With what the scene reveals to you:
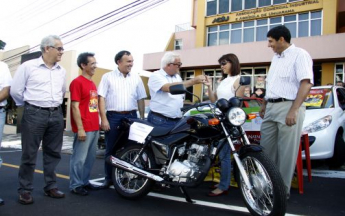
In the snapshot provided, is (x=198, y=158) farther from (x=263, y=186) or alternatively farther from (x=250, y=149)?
(x=263, y=186)

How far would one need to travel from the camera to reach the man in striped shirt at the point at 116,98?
4617 millimetres

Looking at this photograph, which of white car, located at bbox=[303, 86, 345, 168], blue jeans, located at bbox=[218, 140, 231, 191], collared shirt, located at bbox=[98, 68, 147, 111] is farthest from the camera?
white car, located at bbox=[303, 86, 345, 168]

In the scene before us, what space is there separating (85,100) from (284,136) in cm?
265

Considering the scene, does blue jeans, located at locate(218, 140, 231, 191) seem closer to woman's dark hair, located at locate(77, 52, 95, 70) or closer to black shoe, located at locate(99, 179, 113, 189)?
black shoe, located at locate(99, 179, 113, 189)

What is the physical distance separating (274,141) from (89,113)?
2501mm

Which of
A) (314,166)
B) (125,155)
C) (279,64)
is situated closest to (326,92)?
(314,166)

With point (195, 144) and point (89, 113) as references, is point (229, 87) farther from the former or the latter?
point (89, 113)

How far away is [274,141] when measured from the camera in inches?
158

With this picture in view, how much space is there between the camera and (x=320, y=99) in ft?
21.3

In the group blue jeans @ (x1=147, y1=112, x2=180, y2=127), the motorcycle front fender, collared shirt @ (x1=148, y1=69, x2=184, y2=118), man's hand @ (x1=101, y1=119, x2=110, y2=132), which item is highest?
collared shirt @ (x1=148, y1=69, x2=184, y2=118)

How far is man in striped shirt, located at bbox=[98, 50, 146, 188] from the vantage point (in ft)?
15.1

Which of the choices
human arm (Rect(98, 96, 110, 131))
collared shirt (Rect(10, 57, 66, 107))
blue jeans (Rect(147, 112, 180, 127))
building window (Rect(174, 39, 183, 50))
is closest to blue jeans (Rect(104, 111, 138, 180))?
human arm (Rect(98, 96, 110, 131))

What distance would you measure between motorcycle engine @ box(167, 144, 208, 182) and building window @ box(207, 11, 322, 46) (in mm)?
18956

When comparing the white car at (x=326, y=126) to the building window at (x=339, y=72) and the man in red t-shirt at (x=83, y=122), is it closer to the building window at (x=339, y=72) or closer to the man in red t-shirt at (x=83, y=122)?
the man in red t-shirt at (x=83, y=122)
